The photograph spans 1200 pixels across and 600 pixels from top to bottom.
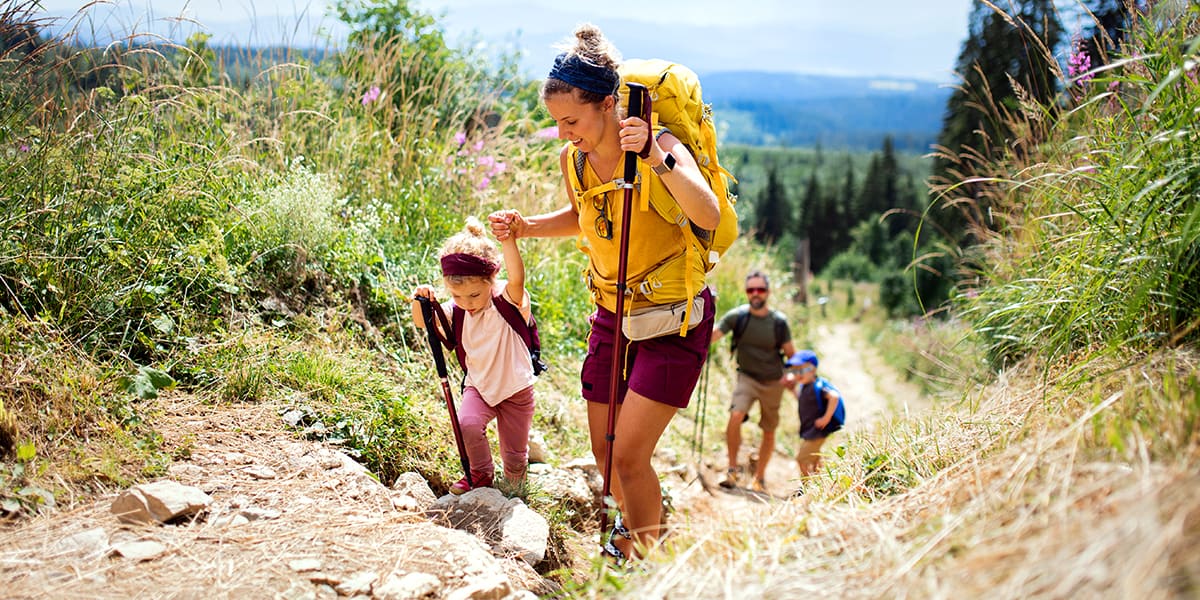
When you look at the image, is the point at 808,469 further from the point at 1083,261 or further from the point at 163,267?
the point at 163,267

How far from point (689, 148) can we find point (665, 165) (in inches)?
11.6

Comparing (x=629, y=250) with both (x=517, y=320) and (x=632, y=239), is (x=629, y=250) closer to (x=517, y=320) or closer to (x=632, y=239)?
(x=632, y=239)

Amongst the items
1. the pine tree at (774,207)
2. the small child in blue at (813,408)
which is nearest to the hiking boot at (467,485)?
the small child in blue at (813,408)

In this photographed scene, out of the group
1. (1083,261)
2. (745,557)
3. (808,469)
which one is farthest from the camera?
(808,469)

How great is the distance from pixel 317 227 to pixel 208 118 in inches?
44.4

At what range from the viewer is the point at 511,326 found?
146 inches

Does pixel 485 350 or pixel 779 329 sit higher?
pixel 485 350

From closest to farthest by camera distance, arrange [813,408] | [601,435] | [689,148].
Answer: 1. [689,148]
2. [601,435]
3. [813,408]

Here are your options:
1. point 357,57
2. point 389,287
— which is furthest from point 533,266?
point 357,57

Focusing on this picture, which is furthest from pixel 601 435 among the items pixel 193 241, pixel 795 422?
pixel 795 422

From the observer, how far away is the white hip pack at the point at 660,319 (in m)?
3.00

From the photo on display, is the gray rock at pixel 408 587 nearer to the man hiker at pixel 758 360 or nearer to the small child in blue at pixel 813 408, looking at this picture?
the small child in blue at pixel 813 408

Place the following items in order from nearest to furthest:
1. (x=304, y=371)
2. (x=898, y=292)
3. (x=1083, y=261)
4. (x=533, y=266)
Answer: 1. (x=1083, y=261)
2. (x=304, y=371)
3. (x=533, y=266)
4. (x=898, y=292)

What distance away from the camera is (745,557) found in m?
2.22
